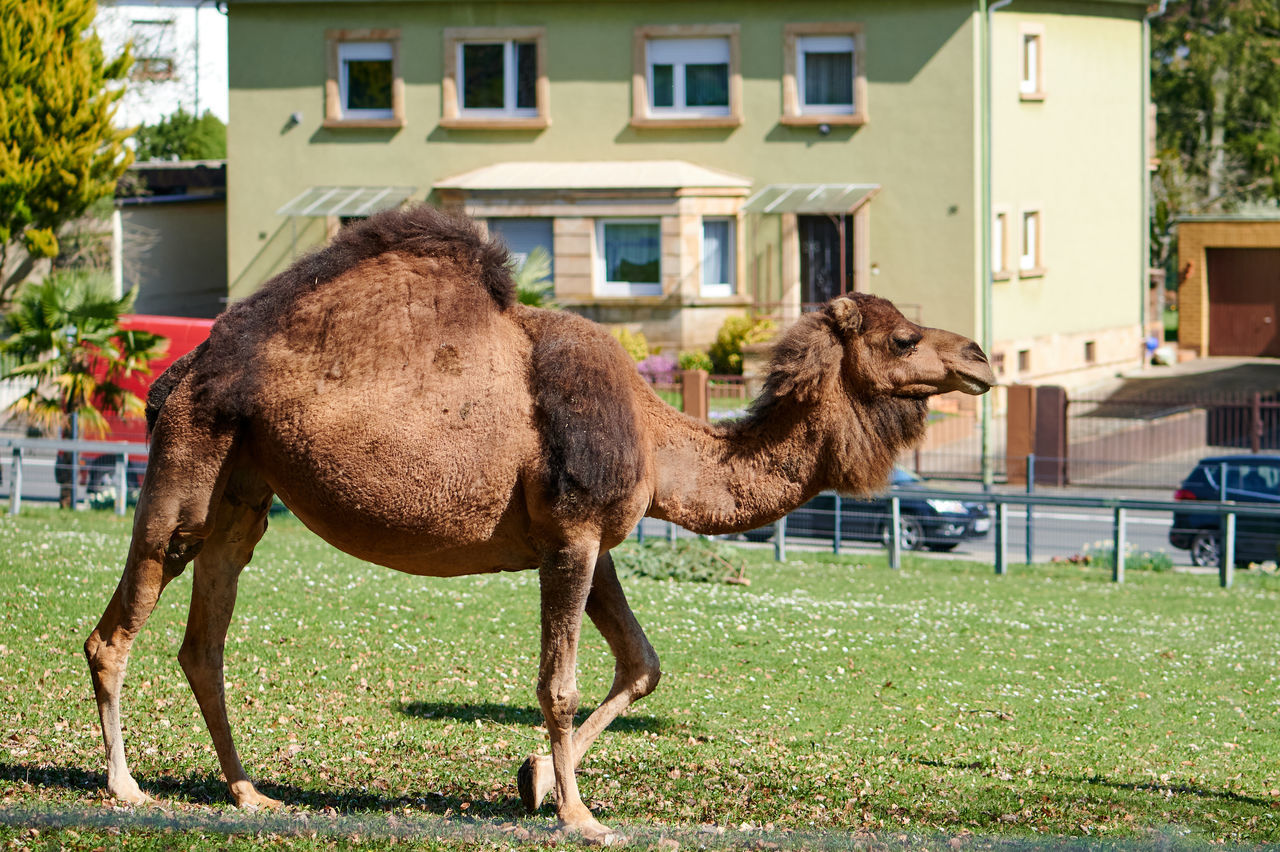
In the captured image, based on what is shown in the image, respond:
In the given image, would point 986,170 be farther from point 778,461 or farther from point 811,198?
point 778,461

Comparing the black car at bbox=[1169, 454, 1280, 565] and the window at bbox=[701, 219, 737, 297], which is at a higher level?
the window at bbox=[701, 219, 737, 297]

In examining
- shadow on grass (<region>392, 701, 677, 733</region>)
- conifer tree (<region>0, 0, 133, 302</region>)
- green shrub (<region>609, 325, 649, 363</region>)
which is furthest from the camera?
green shrub (<region>609, 325, 649, 363</region>)

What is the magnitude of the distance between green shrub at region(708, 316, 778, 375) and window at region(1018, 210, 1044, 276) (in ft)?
25.6

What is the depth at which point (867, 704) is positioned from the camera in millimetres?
11297

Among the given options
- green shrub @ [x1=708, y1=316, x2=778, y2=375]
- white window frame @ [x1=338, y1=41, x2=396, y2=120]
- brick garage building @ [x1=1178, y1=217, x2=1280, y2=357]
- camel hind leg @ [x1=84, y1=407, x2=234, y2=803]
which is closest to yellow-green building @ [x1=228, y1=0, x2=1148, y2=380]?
white window frame @ [x1=338, y1=41, x2=396, y2=120]

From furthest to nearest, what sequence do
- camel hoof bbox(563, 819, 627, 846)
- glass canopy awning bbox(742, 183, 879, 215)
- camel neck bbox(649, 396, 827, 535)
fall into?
1. glass canopy awning bbox(742, 183, 879, 215)
2. camel neck bbox(649, 396, 827, 535)
3. camel hoof bbox(563, 819, 627, 846)

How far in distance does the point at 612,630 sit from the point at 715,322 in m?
31.9

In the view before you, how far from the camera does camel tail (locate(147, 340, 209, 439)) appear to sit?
7.22 meters

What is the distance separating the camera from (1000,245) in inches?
1566

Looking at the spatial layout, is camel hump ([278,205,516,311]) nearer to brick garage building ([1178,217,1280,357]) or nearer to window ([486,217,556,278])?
window ([486,217,556,278])

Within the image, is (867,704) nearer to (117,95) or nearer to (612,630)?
(612,630)

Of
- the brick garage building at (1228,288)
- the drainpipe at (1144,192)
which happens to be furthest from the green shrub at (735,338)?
the brick garage building at (1228,288)

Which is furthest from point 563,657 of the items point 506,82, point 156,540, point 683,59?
point 506,82

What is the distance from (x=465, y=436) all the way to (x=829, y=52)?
34672 millimetres
